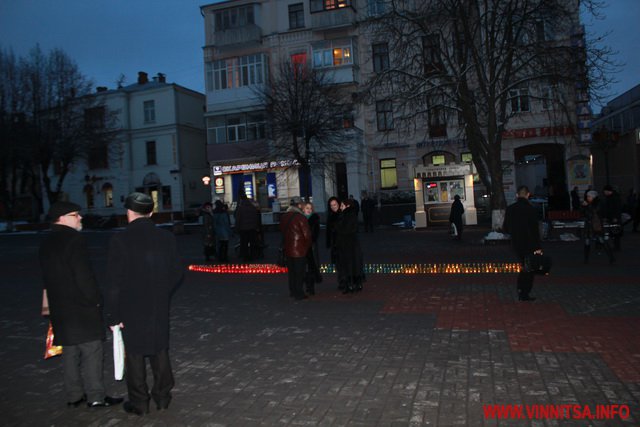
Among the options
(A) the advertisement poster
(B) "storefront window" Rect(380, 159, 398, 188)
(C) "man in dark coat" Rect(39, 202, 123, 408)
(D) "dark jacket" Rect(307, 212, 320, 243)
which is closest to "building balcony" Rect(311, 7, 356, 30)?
(B) "storefront window" Rect(380, 159, 398, 188)

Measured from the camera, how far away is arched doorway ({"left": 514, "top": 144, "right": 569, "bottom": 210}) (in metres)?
31.7

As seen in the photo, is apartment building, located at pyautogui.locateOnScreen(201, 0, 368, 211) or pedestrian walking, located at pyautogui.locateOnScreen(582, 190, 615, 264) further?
apartment building, located at pyautogui.locateOnScreen(201, 0, 368, 211)

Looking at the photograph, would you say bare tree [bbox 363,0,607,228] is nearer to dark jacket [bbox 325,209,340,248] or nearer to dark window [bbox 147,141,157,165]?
dark jacket [bbox 325,209,340,248]

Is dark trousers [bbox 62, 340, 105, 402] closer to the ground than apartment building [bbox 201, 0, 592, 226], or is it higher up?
closer to the ground

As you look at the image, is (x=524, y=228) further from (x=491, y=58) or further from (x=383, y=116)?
(x=383, y=116)

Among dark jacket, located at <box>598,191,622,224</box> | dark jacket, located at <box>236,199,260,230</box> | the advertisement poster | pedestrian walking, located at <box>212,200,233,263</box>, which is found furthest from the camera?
the advertisement poster

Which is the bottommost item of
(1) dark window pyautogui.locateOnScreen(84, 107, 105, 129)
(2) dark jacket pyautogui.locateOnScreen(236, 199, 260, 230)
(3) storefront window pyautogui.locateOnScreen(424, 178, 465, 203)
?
(2) dark jacket pyautogui.locateOnScreen(236, 199, 260, 230)

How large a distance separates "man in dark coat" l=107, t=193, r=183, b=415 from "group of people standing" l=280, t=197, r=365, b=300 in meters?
5.11

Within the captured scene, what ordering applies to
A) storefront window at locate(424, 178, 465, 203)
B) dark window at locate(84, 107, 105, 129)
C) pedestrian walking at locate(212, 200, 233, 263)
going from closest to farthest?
pedestrian walking at locate(212, 200, 233, 263) < storefront window at locate(424, 178, 465, 203) < dark window at locate(84, 107, 105, 129)

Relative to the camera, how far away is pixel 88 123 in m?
40.3

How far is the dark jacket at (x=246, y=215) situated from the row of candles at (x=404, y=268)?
1.37 metres

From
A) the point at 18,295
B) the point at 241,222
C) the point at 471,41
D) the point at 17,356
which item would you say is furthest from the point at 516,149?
the point at 17,356

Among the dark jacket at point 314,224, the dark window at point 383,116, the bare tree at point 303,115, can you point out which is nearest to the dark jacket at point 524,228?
the dark jacket at point 314,224

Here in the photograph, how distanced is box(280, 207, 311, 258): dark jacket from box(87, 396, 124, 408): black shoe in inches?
195
